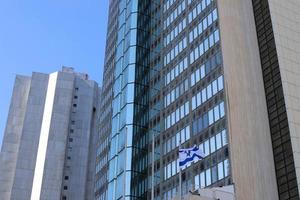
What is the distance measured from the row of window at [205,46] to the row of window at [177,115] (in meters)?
6.90

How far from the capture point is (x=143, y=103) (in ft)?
293

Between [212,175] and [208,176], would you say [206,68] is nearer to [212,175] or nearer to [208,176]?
[208,176]

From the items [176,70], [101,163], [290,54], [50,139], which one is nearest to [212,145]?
[290,54]

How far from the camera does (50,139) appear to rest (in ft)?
495

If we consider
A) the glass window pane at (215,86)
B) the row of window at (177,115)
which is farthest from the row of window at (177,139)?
the glass window pane at (215,86)

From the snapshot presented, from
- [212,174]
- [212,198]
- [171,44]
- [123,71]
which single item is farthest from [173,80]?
[212,198]

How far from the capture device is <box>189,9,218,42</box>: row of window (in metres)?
77.8

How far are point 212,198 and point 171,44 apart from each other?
4117 centimetres

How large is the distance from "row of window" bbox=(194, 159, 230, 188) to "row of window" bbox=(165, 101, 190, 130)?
1142 cm

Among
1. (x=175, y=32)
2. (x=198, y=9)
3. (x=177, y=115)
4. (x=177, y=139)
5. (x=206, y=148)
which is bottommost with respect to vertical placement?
(x=206, y=148)

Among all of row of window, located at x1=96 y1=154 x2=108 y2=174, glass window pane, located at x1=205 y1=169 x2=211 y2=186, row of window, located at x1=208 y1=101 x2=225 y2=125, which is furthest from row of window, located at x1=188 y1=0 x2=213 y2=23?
row of window, located at x1=96 y1=154 x2=108 y2=174

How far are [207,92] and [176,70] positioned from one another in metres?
11.9

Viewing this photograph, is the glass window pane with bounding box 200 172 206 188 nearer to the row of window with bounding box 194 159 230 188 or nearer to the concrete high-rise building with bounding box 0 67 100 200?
the row of window with bounding box 194 159 230 188

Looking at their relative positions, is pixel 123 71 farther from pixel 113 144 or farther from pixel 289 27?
pixel 289 27
